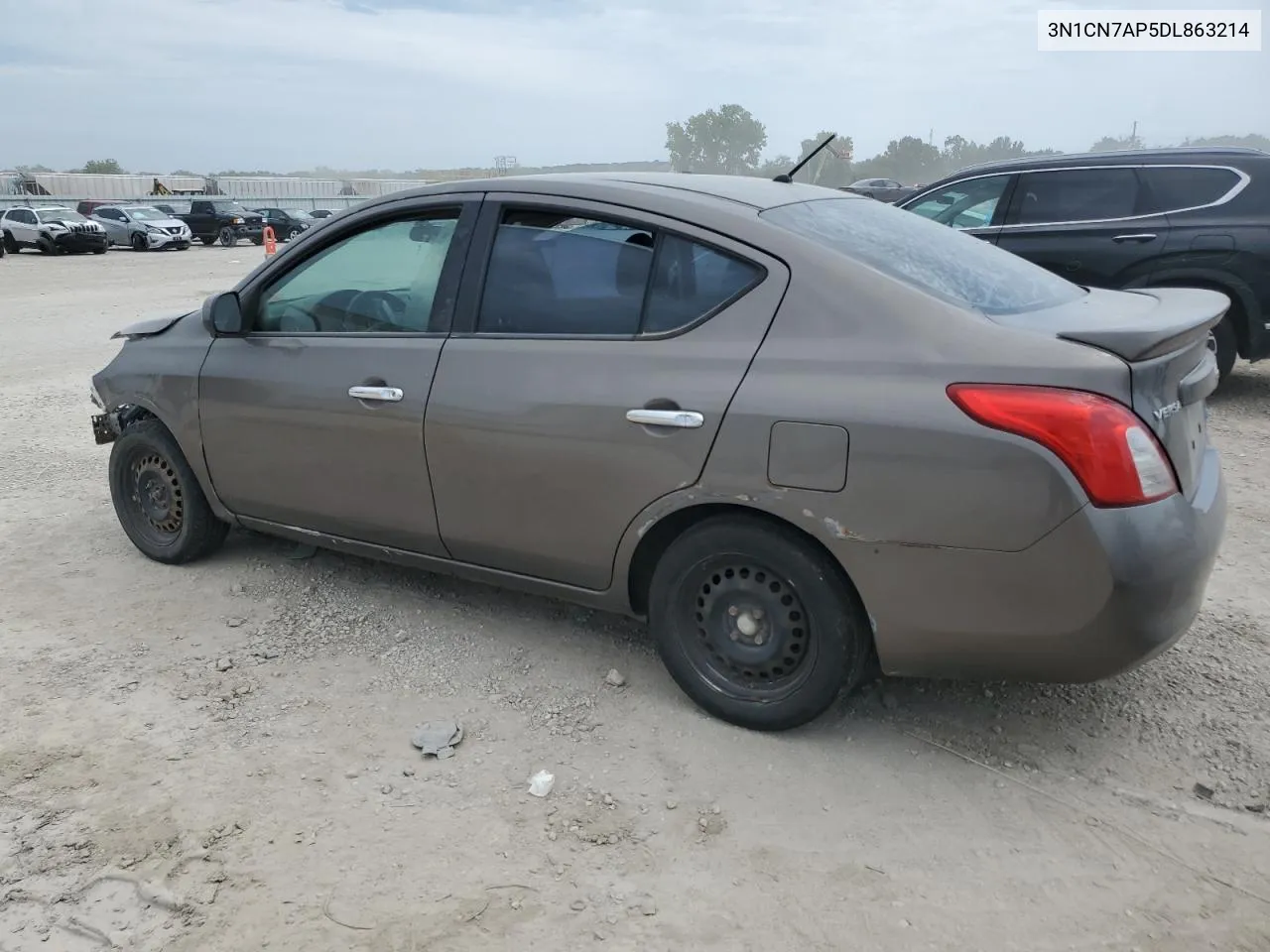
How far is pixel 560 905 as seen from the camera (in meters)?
2.39

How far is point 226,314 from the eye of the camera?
3990mm

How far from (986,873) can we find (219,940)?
184 centimetres

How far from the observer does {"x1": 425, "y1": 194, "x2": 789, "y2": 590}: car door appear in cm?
294

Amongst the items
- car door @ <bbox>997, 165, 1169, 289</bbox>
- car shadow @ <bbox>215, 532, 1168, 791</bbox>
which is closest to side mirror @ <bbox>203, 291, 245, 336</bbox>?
car shadow @ <bbox>215, 532, 1168, 791</bbox>

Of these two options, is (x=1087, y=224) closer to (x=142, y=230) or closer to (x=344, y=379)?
(x=344, y=379)

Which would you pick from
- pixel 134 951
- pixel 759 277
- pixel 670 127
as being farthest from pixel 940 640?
pixel 670 127

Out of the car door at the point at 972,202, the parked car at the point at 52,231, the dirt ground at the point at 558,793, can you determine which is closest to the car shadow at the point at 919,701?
the dirt ground at the point at 558,793

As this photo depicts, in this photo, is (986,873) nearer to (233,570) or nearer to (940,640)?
(940,640)

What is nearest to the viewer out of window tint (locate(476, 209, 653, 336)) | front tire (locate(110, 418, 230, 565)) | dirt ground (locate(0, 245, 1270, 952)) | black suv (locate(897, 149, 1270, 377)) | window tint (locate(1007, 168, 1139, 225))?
dirt ground (locate(0, 245, 1270, 952))

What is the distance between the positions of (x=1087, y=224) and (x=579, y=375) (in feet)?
19.0

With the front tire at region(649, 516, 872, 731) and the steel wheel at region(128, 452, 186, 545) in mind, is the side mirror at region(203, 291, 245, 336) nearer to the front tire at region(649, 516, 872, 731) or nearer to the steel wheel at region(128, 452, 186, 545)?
the steel wheel at region(128, 452, 186, 545)

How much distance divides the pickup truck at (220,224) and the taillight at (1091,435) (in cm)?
3524

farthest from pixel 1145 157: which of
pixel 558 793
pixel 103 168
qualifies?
pixel 103 168

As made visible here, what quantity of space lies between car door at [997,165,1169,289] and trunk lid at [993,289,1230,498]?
15.0 ft
